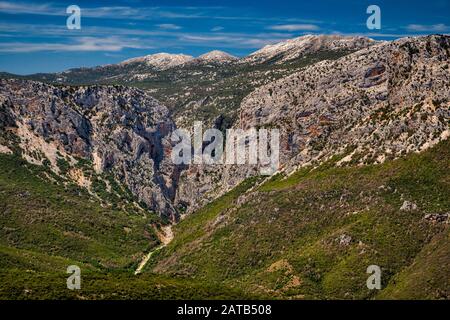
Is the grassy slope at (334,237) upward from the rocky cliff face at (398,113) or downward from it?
downward

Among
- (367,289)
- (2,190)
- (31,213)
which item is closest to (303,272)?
(367,289)

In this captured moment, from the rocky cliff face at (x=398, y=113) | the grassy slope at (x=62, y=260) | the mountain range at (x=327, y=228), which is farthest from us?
the rocky cliff face at (x=398, y=113)
